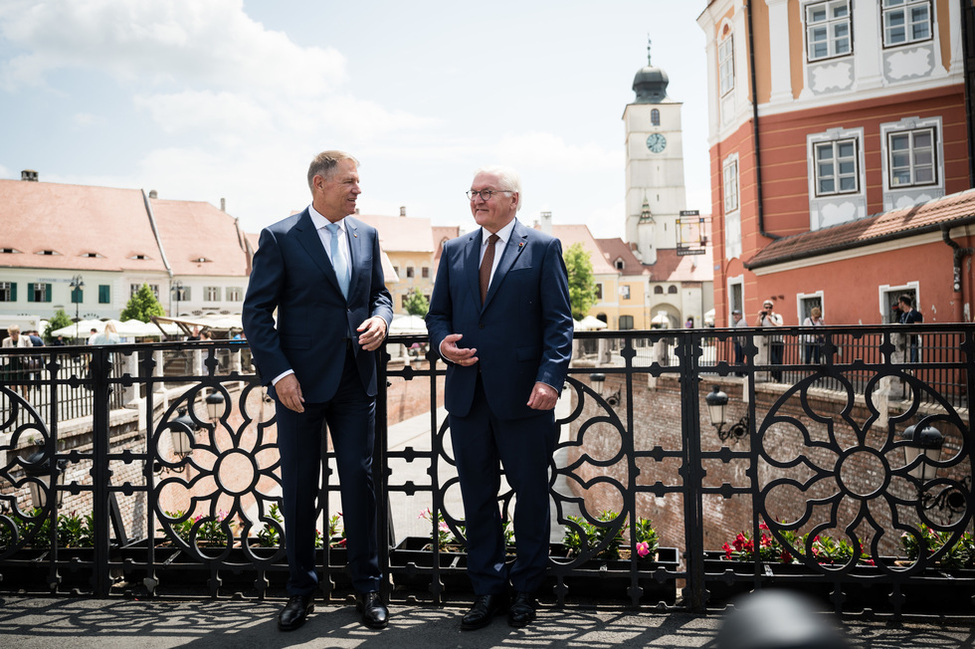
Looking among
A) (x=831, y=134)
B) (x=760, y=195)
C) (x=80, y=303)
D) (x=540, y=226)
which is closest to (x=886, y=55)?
(x=831, y=134)

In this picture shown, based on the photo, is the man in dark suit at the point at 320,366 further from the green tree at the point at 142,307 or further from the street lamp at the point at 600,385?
the green tree at the point at 142,307

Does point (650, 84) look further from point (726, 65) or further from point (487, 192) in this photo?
point (487, 192)

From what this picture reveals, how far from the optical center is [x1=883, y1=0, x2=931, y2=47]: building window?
18750 mm

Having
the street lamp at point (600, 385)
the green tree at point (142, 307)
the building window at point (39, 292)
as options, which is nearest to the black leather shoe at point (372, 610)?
the street lamp at point (600, 385)

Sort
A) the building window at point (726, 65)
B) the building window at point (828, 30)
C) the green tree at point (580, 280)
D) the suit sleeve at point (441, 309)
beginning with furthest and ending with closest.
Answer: the green tree at point (580, 280)
the building window at point (726, 65)
the building window at point (828, 30)
the suit sleeve at point (441, 309)

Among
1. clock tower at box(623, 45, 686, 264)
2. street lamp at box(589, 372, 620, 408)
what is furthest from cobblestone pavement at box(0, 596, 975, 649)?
clock tower at box(623, 45, 686, 264)

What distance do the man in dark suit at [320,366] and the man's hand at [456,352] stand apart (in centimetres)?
32

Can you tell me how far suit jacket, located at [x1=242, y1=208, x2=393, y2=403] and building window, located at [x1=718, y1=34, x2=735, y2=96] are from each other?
21.5m

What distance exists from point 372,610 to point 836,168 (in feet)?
66.6

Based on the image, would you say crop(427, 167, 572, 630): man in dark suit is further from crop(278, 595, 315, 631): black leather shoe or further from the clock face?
the clock face

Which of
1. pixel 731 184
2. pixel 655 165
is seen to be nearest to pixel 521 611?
pixel 731 184

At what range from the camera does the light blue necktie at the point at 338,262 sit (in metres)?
3.60

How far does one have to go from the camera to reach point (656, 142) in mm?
84312

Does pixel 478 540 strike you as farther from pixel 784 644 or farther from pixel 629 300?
pixel 629 300
